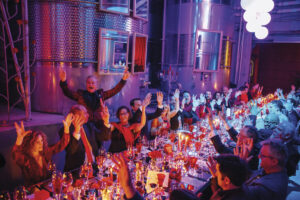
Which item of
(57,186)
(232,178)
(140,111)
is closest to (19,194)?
(57,186)

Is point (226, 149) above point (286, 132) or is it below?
below

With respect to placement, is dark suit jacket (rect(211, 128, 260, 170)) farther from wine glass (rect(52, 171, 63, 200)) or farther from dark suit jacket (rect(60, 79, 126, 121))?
dark suit jacket (rect(60, 79, 126, 121))

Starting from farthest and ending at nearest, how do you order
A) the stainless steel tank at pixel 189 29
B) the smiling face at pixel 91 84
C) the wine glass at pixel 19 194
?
the stainless steel tank at pixel 189 29 → the smiling face at pixel 91 84 → the wine glass at pixel 19 194

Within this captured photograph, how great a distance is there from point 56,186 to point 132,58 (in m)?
4.69

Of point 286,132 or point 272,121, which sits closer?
point 286,132

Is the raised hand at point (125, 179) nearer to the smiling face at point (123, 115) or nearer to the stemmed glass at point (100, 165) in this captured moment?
the stemmed glass at point (100, 165)

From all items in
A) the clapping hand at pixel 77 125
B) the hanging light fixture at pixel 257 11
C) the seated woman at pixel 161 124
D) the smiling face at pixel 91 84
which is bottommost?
the seated woman at pixel 161 124

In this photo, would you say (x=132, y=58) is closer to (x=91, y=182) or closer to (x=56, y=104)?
(x=56, y=104)

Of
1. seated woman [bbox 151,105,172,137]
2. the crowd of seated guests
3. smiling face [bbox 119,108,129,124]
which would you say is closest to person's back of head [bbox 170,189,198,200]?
the crowd of seated guests

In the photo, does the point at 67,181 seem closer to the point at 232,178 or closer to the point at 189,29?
the point at 232,178

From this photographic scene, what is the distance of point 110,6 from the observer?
599 centimetres

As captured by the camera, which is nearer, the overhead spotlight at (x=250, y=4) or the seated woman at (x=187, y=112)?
the overhead spotlight at (x=250, y=4)

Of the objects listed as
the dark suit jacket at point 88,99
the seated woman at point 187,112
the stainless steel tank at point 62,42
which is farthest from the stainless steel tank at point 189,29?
the dark suit jacket at point 88,99

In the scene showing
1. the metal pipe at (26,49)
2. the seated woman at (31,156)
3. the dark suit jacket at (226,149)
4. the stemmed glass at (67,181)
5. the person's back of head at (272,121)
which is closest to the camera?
the stemmed glass at (67,181)
